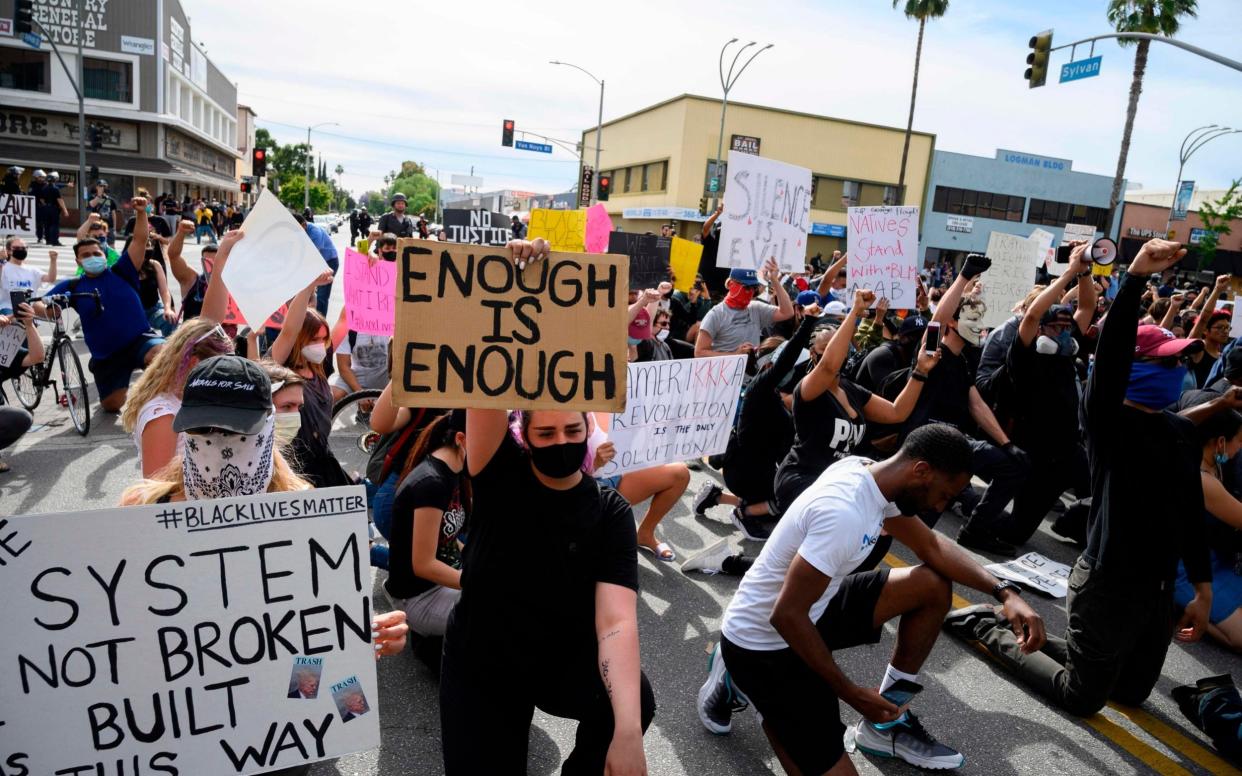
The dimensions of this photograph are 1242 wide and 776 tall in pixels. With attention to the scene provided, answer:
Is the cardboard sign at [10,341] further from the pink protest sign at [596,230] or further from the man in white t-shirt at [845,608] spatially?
the man in white t-shirt at [845,608]

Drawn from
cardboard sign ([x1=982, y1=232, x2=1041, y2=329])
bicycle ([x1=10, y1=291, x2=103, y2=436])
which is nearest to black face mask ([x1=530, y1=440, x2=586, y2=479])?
bicycle ([x1=10, y1=291, x2=103, y2=436])

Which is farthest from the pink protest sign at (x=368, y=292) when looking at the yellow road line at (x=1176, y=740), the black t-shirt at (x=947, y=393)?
the yellow road line at (x=1176, y=740)

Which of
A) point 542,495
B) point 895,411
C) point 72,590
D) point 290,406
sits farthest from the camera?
point 895,411

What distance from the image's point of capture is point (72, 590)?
1781mm

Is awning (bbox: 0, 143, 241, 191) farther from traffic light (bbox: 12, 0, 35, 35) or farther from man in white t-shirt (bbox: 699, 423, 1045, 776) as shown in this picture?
man in white t-shirt (bbox: 699, 423, 1045, 776)

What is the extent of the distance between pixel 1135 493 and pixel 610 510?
2705mm

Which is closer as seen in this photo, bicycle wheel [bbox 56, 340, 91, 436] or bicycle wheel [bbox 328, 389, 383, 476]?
bicycle wheel [bbox 328, 389, 383, 476]

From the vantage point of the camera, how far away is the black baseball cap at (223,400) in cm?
217

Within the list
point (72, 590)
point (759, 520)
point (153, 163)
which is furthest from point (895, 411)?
point (153, 163)

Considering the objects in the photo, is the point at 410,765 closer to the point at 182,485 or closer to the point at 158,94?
the point at 182,485

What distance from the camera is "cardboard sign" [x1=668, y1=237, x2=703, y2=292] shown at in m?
8.34

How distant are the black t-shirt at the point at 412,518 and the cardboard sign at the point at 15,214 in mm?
8922

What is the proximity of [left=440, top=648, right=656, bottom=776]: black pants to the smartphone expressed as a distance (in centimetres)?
152

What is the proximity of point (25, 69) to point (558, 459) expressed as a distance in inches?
2311
